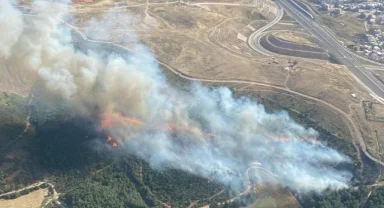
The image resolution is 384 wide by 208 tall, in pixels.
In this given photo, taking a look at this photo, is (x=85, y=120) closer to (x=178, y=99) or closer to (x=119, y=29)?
(x=178, y=99)

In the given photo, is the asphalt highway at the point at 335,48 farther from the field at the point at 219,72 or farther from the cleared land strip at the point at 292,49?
the cleared land strip at the point at 292,49

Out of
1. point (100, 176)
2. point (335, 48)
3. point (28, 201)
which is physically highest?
point (335, 48)

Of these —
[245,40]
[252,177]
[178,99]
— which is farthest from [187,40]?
[252,177]

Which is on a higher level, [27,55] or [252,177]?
[27,55]

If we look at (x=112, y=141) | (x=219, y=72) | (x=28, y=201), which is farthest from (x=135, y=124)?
(x=219, y=72)

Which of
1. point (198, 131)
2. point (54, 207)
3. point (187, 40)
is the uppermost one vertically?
point (187, 40)

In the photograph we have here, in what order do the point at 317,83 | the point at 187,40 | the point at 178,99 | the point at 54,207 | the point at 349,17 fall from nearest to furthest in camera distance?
the point at 54,207
the point at 178,99
the point at 317,83
the point at 187,40
the point at 349,17

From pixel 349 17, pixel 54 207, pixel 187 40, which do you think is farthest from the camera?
pixel 349 17

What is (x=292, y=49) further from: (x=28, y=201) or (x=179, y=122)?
(x=28, y=201)
